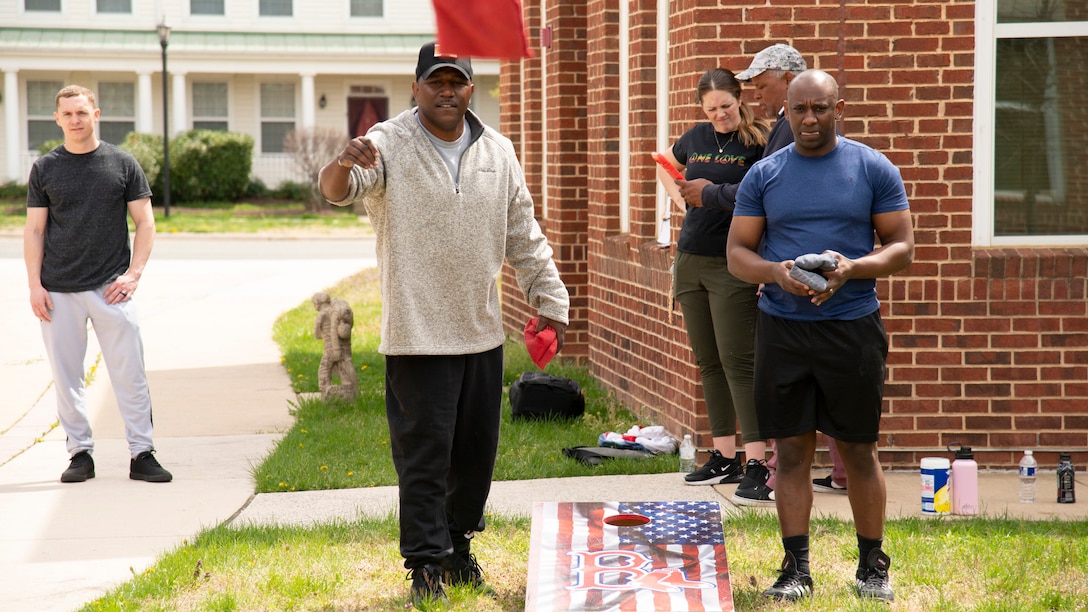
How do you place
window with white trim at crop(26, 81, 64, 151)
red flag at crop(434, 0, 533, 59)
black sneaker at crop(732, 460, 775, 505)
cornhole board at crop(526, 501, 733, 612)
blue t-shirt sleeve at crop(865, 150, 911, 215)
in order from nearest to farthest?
red flag at crop(434, 0, 533, 59) → cornhole board at crop(526, 501, 733, 612) → blue t-shirt sleeve at crop(865, 150, 911, 215) → black sneaker at crop(732, 460, 775, 505) → window with white trim at crop(26, 81, 64, 151)

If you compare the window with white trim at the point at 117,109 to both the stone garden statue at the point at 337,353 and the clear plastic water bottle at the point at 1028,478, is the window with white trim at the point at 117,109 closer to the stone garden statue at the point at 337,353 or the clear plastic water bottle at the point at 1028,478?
the stone garden statue at the point at 337,353

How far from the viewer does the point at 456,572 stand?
505 centimetres

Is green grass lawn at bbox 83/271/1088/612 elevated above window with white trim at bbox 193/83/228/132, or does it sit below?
below

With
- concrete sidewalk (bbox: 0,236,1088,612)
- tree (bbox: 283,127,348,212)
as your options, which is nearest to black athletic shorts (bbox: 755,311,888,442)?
concrete sidewalk (bbox: 0,236,1088,612)

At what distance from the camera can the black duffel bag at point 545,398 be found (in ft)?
27.6

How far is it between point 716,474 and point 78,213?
12.3ft

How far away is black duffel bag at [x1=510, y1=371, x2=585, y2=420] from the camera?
8422mm

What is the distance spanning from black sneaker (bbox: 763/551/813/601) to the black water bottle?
204 cm

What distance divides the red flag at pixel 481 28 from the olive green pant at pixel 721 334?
8.14ft

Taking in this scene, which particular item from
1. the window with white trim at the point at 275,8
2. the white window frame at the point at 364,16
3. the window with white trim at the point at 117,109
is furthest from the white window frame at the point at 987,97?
the window with white trim at the point at 117,109

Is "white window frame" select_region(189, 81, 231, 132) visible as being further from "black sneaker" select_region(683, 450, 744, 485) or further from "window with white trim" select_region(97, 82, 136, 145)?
"black sneaker" select_region(683, 450, 744, 485)

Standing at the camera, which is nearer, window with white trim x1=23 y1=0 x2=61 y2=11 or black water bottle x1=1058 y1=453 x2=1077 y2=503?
black water bottle x1=1058 y1=453 x2=1077 y2=503

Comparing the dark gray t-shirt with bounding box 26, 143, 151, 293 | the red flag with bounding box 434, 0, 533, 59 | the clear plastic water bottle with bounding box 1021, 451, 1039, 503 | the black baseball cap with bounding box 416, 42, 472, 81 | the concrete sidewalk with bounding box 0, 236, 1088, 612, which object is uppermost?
the red flag with bounding box 434, 0, 533, 59

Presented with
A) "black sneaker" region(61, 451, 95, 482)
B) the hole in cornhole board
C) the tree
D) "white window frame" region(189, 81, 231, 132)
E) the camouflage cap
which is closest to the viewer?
the hole in cornhole board
